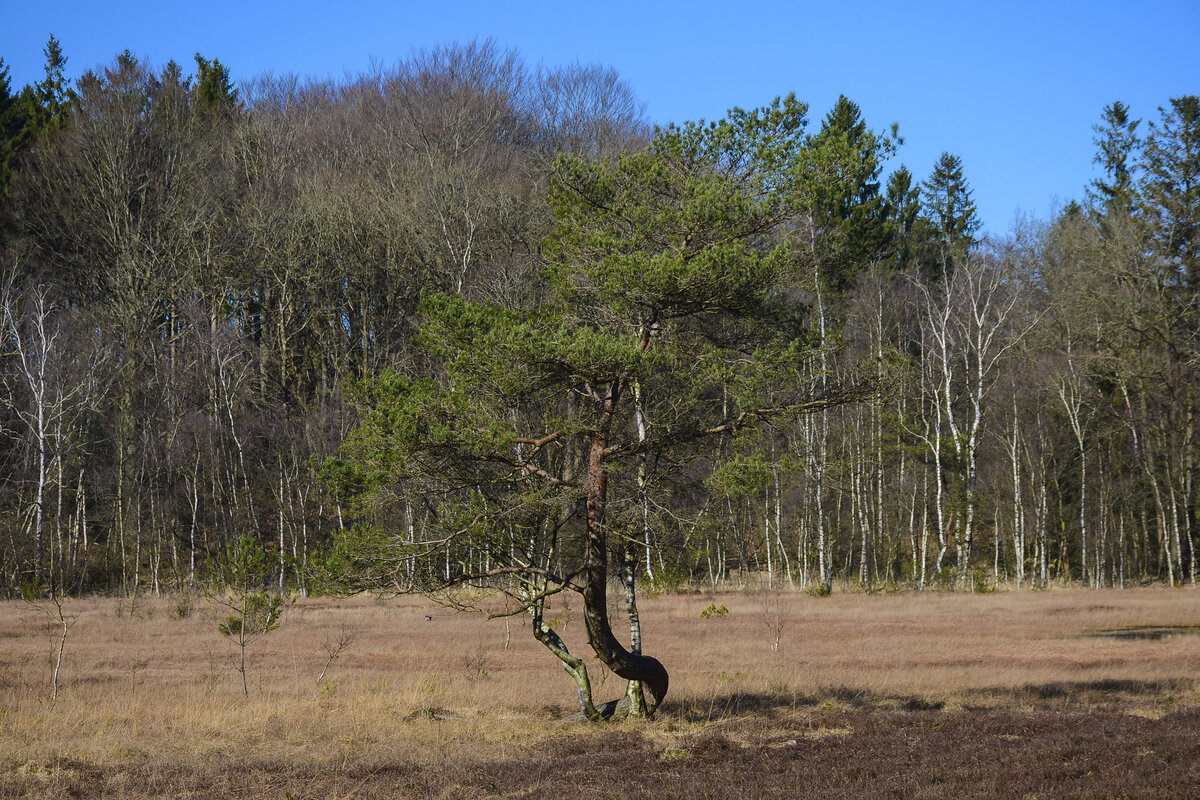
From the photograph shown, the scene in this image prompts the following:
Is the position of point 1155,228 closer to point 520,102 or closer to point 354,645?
point 520,102

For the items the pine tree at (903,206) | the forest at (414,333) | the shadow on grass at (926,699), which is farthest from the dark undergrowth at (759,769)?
the pine tree at (903,206)

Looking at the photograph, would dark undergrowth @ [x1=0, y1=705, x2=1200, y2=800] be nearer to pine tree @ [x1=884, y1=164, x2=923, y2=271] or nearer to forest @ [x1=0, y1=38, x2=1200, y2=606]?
forest @ [x1=0, y1=38, x2=1200, y2=606]

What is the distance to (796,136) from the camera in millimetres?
11805

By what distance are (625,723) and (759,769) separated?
334 centimetres

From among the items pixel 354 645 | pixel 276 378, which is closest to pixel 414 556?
pixel 354 645

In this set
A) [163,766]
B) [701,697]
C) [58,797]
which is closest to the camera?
[58,797]

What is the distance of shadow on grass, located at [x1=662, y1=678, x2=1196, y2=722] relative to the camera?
43.8 feet

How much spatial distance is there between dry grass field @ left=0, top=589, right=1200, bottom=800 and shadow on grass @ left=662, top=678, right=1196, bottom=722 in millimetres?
64

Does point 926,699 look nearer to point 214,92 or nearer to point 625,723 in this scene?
point 625,723

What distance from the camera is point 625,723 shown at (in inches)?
480

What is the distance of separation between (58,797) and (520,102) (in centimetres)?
3739

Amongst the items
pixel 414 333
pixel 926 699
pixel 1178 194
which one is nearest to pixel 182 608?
pixel 414 333

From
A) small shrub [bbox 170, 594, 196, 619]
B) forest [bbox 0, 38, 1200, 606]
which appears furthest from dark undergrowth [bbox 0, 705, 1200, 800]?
small shrub [bbox 170, 594, 196, 619]

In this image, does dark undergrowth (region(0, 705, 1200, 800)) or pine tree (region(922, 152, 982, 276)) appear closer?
dark undergrowth (region(0, 705, 1200, 800))
